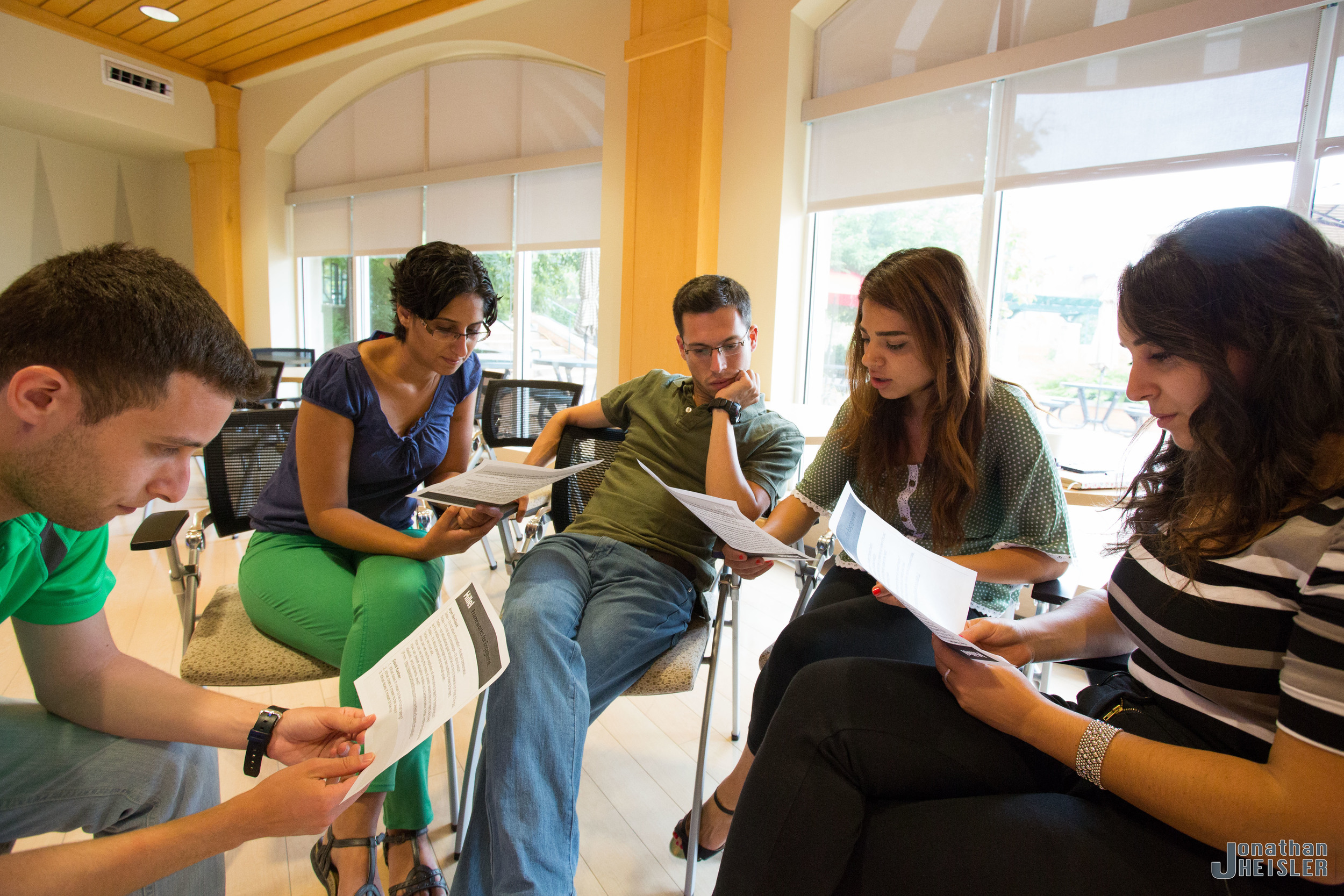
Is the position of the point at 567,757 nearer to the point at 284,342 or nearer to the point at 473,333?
the point at 473,333

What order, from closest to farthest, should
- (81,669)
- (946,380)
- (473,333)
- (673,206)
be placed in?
(81,669)
(946,380)
(473,333)
(673,206)

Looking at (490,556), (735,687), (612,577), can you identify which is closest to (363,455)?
(612,577)

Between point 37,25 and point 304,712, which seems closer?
point 304,712

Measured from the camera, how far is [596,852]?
1.64 m

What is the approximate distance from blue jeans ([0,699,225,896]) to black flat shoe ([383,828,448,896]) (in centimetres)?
46

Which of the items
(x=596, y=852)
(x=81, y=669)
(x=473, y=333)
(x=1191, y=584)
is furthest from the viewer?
(x=473, y=333)

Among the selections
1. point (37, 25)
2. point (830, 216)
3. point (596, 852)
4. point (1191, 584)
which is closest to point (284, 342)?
point (37, 25)

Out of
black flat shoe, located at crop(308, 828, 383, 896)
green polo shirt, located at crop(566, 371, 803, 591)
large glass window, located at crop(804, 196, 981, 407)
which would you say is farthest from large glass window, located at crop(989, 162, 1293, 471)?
black flat shoe, located at crop(308, 828, 383, 896)

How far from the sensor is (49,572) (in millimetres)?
967

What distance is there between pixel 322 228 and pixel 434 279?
633cm

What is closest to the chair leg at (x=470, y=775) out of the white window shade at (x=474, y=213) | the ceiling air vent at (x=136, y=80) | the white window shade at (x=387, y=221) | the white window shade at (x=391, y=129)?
the white window shade at (x=474, y=213)

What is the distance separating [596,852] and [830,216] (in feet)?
11.3

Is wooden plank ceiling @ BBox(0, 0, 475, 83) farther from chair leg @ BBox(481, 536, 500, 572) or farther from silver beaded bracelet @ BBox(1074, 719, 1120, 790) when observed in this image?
silver beaded bracelet @ BBox(1074, 719, 1120, 790)

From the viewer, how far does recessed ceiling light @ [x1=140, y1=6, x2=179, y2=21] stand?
543 centimetres
